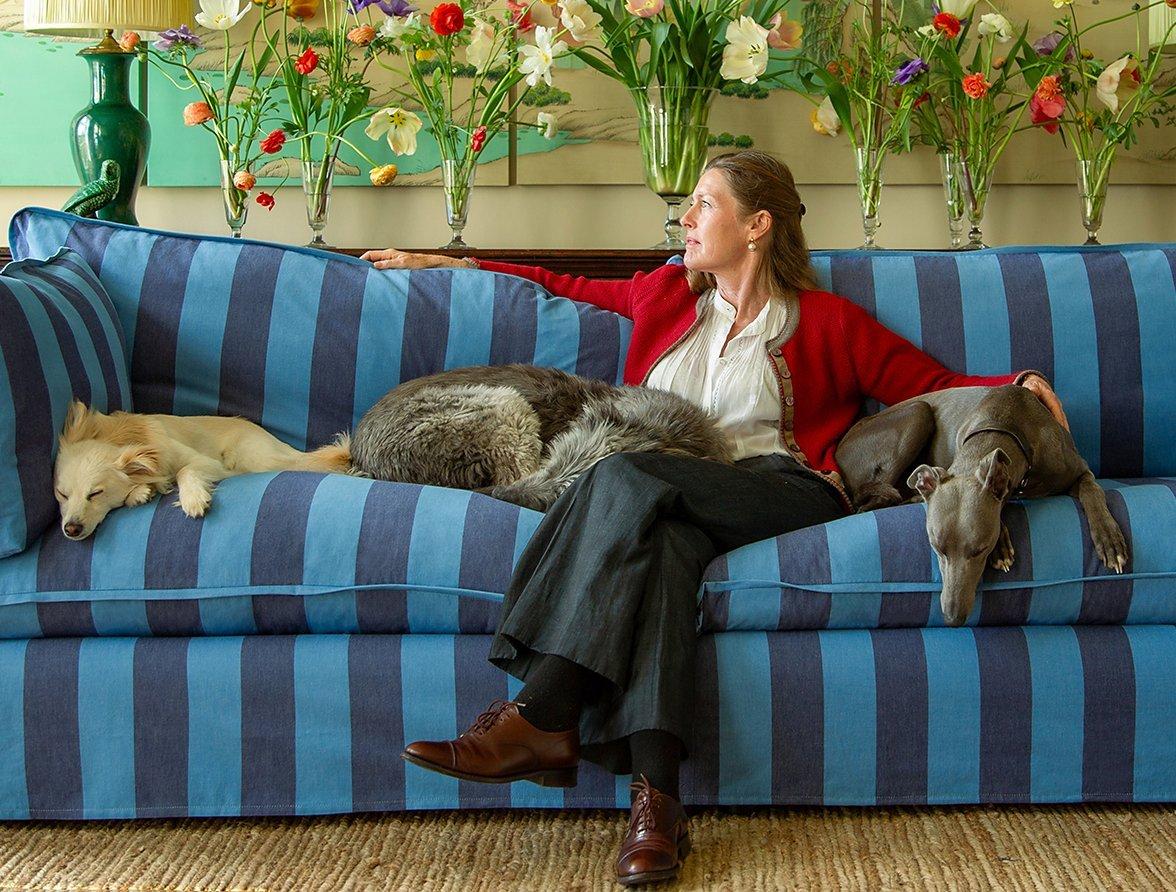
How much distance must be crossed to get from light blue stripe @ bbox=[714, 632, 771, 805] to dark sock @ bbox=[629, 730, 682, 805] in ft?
0.53

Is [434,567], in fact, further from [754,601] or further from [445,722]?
[754,601]

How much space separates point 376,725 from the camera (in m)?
2.21

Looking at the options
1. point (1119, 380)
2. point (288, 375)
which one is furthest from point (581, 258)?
point (1119, 380)

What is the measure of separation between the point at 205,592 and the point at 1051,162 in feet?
9.19

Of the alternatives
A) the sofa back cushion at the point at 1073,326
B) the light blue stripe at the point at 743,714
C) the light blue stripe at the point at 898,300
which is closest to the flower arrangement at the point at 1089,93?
the sofa back cushion at the point at 1073,326

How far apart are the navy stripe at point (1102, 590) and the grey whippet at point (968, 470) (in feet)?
0.05

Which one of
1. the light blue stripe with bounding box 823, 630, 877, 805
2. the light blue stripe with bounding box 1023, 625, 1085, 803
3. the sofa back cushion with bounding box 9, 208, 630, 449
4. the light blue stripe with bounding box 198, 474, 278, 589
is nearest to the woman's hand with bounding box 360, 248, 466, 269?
the sofa back cushion with bounding box 9, 208, 630, 449

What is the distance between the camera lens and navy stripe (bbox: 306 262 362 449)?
293 centimetres

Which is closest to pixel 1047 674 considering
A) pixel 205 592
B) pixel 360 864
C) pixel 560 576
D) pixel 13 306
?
pixel 560 576

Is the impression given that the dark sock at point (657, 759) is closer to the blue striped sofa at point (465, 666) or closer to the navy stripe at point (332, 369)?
the blue striped sofa at point (465, 666)

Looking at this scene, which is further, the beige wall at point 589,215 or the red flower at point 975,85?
the beige wall at point 589,215

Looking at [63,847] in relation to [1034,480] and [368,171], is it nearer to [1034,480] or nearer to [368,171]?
[1034,480]

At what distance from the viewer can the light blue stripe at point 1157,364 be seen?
291 cm

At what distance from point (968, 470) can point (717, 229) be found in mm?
823
